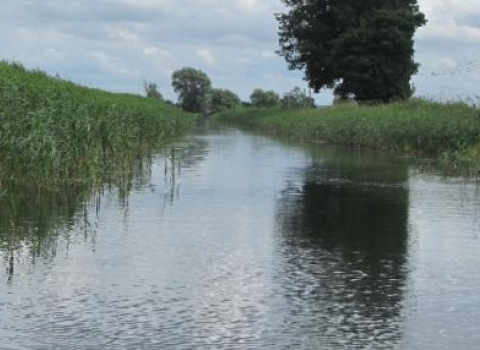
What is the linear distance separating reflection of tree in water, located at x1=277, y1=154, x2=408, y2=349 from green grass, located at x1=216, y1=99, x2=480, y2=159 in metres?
8.16

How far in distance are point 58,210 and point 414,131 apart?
18.7m

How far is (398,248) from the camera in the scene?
11016 mm

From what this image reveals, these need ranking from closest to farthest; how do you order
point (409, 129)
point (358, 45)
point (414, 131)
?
1. point (414, 131)
2. point (409, 129)
3. point (358, 45)

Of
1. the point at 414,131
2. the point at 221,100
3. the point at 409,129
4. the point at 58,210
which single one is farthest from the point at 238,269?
the point at 221,100

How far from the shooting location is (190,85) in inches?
5950

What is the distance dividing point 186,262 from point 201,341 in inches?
121

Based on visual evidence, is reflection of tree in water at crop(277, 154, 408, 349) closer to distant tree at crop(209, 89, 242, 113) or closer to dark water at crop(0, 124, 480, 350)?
dark water at crop(0, 124, 480, 350)

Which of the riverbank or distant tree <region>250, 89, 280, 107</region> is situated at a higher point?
distant tree <region>250, 89, 280, 107</region>

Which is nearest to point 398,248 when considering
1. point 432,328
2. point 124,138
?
point 432,328

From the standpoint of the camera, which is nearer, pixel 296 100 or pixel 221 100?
pixel 296 100

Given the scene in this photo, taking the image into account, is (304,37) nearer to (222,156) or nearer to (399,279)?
(222,156)

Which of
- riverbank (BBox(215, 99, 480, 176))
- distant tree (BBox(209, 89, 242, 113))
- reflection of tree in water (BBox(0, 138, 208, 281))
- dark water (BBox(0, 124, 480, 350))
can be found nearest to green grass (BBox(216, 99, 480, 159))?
riverbank (BBox(215, 99, 480, 176))

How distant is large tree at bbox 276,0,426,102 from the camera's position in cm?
5422

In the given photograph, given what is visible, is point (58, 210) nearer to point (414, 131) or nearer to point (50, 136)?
point (50, 136)
